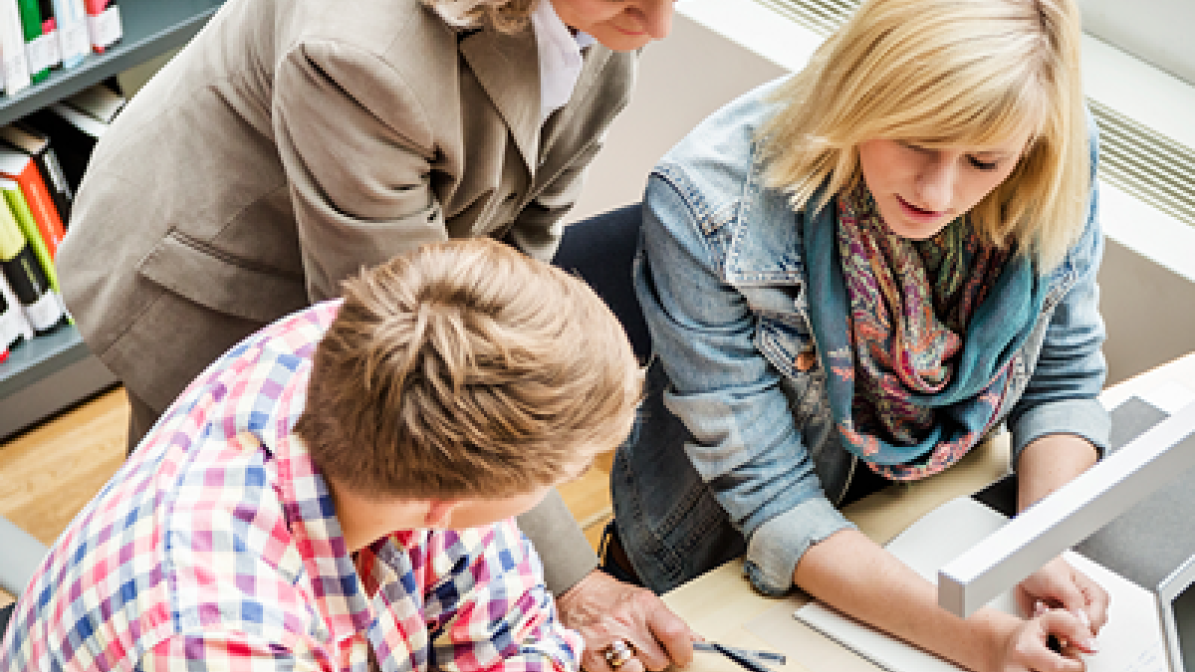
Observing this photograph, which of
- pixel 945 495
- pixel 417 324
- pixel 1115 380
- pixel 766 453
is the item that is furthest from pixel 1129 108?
A: pixel 417 324

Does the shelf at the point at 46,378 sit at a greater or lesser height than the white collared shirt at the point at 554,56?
lesser

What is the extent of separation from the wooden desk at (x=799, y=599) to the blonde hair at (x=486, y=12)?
0.63m

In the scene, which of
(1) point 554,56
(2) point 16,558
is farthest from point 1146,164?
(2) point 16,558

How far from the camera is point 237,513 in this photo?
934 mm

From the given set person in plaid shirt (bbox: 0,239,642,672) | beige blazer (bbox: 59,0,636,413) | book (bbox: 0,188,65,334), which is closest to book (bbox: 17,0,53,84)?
book (bbox: 0,188,65,334)

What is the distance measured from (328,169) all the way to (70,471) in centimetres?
160

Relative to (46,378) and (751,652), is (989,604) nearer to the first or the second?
(751,652)

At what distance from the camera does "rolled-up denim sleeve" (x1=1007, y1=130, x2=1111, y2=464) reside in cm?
150

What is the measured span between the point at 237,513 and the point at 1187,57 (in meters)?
1.86

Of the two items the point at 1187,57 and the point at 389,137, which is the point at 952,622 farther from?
the point at 1187,57

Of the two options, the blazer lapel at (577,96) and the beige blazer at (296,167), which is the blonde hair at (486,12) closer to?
the beige blazer at (296,167)

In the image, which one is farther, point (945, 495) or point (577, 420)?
point (945, 495)

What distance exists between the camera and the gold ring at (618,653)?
123cm

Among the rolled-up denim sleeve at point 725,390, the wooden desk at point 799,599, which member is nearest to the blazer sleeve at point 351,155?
the rolled-up denim sleeve at point 725,390
